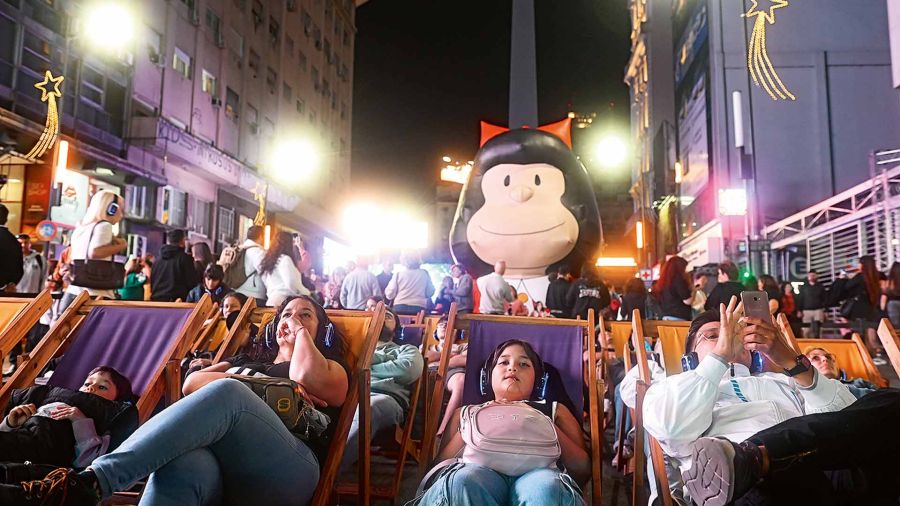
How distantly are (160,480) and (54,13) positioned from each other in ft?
45.1

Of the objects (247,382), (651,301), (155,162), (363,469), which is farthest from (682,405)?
(155,162)

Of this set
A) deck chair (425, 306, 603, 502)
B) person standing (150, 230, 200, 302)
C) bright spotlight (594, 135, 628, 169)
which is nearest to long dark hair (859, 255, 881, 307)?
deck chair (425, 306, 603, 502)

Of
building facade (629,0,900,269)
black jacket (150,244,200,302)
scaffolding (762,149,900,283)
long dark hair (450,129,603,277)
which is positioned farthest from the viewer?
building facade (629,0,900,269)

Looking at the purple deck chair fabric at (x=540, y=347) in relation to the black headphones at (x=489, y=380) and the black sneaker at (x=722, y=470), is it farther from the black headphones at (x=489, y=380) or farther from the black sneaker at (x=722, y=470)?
the black sneaker at (x=722, y=470)

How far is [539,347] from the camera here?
3.46 meters

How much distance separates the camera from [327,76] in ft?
98.3

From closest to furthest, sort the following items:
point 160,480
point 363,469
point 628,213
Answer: point 160,480, point 363,469, point 628,213

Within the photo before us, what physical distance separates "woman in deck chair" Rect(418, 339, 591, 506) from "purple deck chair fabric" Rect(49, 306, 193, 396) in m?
1.65

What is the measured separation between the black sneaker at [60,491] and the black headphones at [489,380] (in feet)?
5.76

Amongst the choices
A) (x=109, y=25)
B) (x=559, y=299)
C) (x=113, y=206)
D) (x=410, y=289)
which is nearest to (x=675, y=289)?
(x=559, y=299)

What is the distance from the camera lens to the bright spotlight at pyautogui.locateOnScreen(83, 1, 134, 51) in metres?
13.4

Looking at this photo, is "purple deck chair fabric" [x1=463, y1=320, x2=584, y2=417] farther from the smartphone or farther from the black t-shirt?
the black t-shirt

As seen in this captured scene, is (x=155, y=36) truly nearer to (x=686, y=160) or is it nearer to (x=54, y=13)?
(x=54, y=13)

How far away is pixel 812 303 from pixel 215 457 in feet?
32.6
